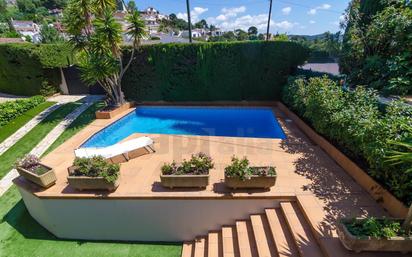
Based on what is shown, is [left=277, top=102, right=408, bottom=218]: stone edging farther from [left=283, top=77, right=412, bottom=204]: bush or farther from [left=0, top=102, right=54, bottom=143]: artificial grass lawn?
[left=0, top=102, right=54, bottom=143]: artificial grass lawn

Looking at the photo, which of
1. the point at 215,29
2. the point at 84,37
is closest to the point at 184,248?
the point at 84,37

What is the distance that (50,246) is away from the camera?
7.71 meters

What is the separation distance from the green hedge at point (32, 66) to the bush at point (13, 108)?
12.4 ft

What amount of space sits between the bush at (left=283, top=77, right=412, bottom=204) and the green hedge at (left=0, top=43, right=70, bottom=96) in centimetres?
2063

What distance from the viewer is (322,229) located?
5.55 m

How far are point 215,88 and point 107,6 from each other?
892cm

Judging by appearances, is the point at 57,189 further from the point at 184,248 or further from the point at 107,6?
the point at 107,6

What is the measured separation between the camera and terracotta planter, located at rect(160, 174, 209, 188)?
708 centimetres

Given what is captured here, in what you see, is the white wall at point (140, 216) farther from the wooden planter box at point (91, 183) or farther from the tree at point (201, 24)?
the tree at point (201, 24)

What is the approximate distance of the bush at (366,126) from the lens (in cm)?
566

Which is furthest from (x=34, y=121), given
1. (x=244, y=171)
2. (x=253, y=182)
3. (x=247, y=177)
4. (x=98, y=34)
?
(x=253, y=182)

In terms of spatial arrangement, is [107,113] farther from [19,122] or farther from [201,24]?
[201,24]

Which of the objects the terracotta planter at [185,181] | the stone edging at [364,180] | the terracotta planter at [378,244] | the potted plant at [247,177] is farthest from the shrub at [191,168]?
the stone edging at [364,180]

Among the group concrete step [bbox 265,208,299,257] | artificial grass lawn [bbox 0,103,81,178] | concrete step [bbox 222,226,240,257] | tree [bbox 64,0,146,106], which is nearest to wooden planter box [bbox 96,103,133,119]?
tree [bbox 64,0,146,106]
